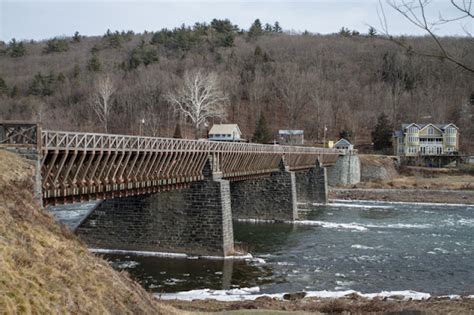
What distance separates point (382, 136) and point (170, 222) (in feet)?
255

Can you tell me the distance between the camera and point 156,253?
29.1m

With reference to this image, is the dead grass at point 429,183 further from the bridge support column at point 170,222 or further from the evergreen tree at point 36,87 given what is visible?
the evergreen tree at point 36,87

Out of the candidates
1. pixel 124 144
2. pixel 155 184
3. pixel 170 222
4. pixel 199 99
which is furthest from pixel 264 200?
pixel 199 99

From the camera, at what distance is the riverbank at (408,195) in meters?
62.4

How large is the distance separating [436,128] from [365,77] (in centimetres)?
6469

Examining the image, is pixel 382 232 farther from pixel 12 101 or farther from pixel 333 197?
pixel 12 101

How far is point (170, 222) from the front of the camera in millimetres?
29625

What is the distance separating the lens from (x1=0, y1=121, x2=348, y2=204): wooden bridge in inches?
704

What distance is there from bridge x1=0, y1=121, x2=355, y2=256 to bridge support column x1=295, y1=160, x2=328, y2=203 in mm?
15289

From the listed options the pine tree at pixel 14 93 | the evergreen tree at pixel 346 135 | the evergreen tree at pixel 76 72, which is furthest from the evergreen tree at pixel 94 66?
the evergreen tree at pixel 346 135

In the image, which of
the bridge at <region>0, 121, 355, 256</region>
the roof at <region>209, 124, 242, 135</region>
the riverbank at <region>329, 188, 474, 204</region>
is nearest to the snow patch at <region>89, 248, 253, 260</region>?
the bridge at <region>0, 121, 355, 256</region>

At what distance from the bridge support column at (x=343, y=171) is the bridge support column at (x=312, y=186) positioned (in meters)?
13.3

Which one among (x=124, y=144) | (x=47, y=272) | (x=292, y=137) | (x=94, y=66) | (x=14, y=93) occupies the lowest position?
(x=47, y=272)

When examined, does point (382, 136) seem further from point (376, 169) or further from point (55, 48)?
point (55, 48)
